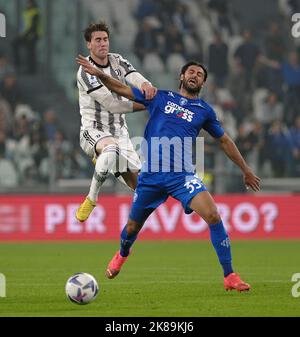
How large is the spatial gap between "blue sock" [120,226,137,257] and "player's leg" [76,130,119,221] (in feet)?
2.64

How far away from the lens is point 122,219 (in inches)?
832

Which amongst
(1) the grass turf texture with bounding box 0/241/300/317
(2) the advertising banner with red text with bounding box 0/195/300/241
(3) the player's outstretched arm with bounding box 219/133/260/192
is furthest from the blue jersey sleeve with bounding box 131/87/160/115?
(2) the advertising banner with red text with bounding box 0/195/300/241

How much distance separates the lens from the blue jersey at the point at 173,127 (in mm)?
10773

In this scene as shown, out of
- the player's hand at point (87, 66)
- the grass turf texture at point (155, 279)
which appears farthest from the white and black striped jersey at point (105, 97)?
the grass turf texture at point (155, 279)

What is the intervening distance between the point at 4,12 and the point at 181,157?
14222 millimetres

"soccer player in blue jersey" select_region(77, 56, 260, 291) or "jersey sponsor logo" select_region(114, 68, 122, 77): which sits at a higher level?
"jersey sponsor logo" select_region(114, 68, 122, 77)

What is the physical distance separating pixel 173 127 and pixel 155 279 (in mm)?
2577

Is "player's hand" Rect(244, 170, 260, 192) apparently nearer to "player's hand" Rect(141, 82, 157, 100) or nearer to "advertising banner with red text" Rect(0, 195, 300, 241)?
"player's hand" Rect(141, 82, 157, 100)

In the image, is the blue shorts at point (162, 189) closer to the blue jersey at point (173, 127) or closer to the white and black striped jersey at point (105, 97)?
the blue jersey at point (173, 127)

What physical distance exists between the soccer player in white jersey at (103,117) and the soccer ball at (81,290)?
2.52 metres

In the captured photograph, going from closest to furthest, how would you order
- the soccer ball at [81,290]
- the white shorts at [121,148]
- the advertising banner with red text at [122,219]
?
the soccer ball at [81,290] → the white shorts at [121,148] → the advertising banner with red text at [122,219]

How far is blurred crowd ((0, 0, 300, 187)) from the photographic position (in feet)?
70.2

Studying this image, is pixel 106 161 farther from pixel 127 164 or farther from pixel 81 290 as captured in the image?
pixel 81 290

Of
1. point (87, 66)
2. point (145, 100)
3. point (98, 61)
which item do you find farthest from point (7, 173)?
point (87, 66)
